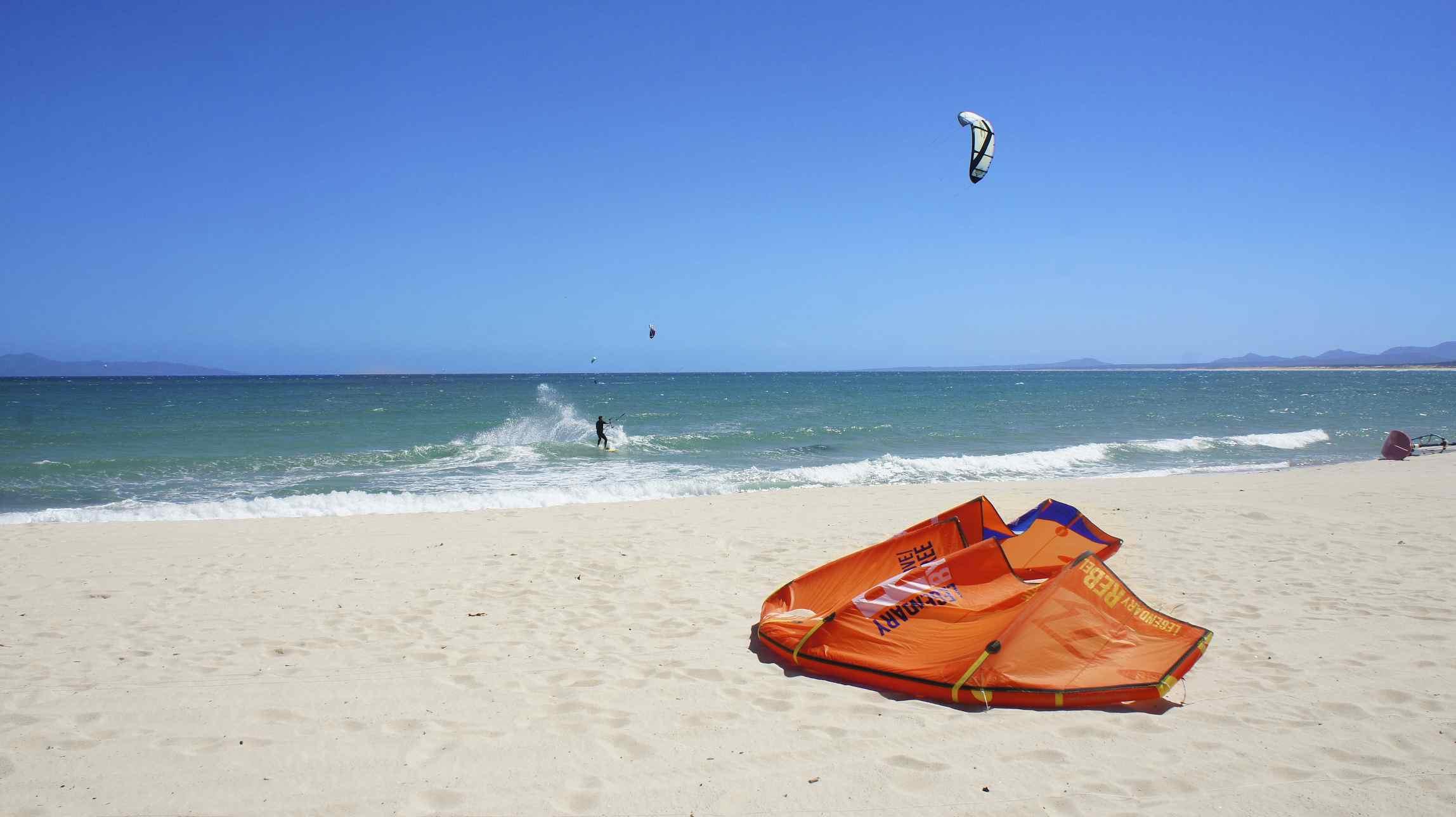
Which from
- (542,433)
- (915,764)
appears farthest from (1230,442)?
(915,764)

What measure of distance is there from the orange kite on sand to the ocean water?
243 inches

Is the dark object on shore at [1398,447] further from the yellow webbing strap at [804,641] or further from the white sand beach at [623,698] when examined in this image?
the yellow webbing strap at [804,641]

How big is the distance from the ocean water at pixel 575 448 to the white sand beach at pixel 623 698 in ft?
15.5

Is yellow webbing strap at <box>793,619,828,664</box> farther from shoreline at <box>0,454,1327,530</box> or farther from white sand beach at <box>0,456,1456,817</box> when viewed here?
shoreline at <box>0,454,1327,530</box>

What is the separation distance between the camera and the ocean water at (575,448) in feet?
45.2

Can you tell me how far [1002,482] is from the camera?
14383 mm

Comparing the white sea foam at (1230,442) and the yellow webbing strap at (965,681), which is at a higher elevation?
the yellow webbing strap at (965,681)

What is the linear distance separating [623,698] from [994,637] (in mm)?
2214

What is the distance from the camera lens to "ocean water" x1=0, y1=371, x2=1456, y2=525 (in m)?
13.8

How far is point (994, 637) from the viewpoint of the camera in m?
4.41

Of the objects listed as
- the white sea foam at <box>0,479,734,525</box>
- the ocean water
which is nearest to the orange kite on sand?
the ocean water

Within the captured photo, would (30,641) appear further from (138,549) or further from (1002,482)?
(1002,482)

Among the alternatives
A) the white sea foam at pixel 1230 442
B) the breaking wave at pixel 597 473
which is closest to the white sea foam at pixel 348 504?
the breaking wave at pixel 597 473

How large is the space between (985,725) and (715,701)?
4.87 ft
